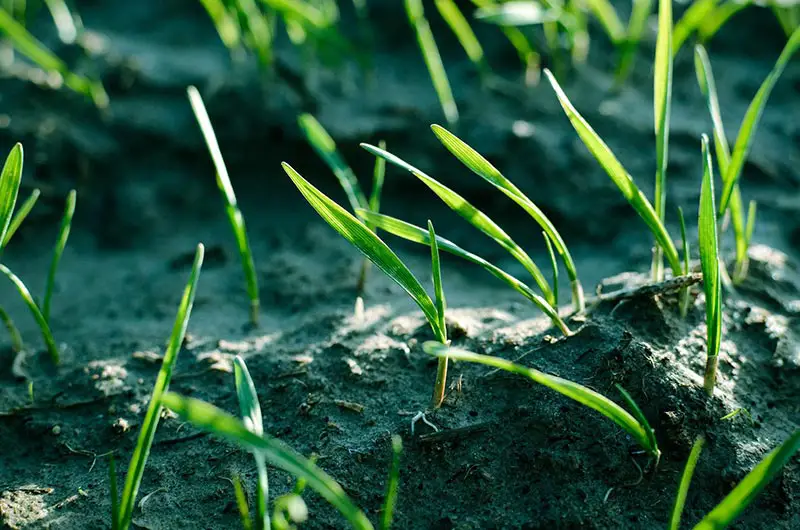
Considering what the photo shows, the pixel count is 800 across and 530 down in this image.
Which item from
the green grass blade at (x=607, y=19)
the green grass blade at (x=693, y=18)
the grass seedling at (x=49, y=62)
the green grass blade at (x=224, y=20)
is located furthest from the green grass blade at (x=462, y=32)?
the grass seedling at (x=49, y=62)

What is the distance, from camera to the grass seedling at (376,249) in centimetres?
104

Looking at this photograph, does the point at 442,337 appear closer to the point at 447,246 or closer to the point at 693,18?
the point at 447,246

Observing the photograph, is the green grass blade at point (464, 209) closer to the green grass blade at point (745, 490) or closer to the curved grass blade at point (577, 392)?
the curved grass blade at point (577, 392)

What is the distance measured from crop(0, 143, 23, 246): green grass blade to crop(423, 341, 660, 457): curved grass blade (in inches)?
28.0

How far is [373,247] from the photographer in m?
1.07

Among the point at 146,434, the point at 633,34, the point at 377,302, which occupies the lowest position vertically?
the point at 377,302

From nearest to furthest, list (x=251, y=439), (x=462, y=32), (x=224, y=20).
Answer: (x=251, y=439) < (x=462, y=32) < (x=224, y=20)

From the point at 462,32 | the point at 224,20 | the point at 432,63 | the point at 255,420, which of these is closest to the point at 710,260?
the point at 255,420

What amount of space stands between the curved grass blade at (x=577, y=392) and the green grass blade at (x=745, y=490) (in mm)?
164

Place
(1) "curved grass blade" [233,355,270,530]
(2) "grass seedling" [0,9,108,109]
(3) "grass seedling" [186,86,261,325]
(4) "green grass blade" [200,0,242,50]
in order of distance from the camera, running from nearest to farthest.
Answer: (1) "curved grass blade" [233,355,270,530] < (3) "grass seedling" [186,86,261,325] < (2) "grass seedling" [0,9,108,109] < (4) "green grass blade" [200,0,242,50]

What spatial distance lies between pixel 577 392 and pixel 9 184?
0.91 metres

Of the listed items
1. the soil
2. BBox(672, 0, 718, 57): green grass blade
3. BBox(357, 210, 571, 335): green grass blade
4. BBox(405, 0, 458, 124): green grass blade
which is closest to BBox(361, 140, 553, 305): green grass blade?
BBox(357, 210, 571, 335): green grass blade

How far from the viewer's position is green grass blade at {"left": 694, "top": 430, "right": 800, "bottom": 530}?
775 mm

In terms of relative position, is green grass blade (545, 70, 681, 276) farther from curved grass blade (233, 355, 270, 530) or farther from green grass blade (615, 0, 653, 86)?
green grass blade (615, 0, 653, 86)
